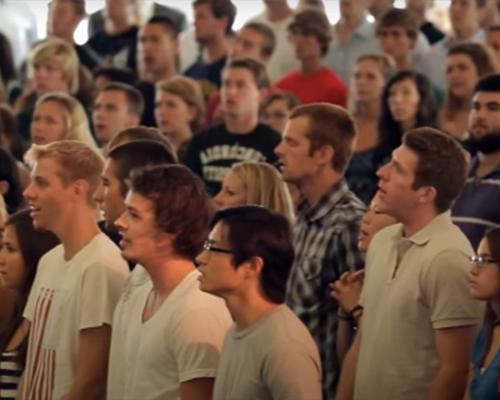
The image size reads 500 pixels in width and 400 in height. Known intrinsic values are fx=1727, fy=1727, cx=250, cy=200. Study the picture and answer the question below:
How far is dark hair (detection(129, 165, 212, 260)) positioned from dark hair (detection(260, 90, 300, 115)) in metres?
3.92

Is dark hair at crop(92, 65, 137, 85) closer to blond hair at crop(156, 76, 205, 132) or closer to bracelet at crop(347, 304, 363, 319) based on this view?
blond hair at crop(156, 76, 205, 132)

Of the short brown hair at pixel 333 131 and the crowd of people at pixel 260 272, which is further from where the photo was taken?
the short brown hair at pixel 333 131

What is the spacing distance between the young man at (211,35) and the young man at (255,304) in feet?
18.0

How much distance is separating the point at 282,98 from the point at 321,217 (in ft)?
10.6

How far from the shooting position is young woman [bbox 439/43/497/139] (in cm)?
821

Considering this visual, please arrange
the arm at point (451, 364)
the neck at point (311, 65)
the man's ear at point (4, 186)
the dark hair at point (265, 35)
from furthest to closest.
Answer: the dark hair at point (265, 35) < the neck at point (311, 65) < the man's ear at point (4, 186) < the arm at point (451, 364)

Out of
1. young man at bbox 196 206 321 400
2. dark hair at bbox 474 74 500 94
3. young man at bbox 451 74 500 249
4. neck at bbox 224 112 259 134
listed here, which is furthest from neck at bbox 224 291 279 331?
neck at bbox 224 112 259 134

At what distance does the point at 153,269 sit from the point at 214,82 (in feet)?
17.1

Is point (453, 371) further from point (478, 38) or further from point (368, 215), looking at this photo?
point (478, 38)

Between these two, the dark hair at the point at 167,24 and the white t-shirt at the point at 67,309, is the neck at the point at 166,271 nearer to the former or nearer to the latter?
the white t-shirt at the point at 67,309

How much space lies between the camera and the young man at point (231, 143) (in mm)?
7973

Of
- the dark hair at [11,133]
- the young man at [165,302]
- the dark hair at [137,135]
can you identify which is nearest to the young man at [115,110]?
the dark hair at [11,133]

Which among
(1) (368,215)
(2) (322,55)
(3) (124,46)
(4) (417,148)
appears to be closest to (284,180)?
(1) (368,215)

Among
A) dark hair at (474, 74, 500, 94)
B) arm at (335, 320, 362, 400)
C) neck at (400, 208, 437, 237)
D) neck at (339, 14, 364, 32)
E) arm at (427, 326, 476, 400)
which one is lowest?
arm at (335, 320, 362, 400)
